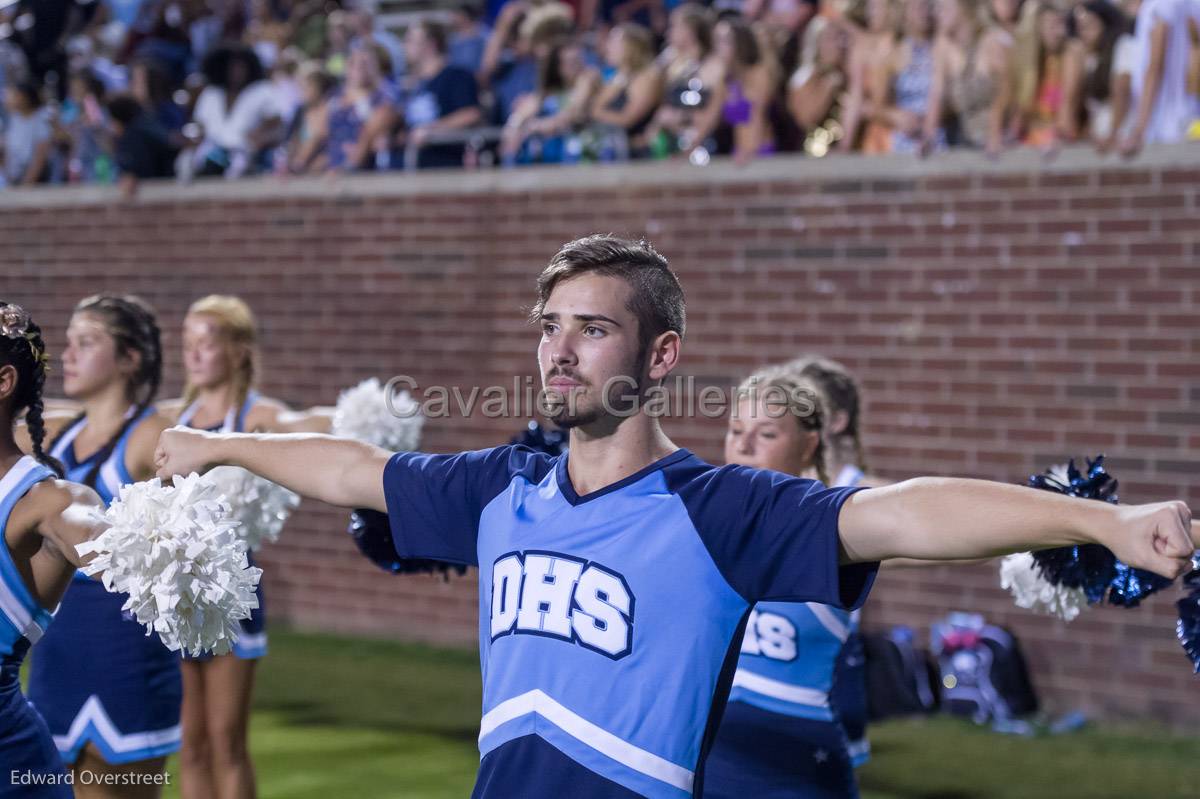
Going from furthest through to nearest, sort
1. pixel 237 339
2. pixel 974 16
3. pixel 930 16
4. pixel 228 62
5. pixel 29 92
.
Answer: pixel 29 92
pixel 228 62
pixel 930 16
pixel 974 16
pixel 237 339

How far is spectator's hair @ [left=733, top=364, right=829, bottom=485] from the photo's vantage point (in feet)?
13.2

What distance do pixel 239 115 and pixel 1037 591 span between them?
29.1 ft

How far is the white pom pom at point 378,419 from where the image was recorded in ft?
15.4

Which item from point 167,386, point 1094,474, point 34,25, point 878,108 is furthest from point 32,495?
point 34,25

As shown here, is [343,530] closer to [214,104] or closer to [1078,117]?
[214,104]

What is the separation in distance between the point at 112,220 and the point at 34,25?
292cm

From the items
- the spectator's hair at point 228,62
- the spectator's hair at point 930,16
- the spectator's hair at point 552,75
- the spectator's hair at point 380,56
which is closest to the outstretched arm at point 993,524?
the spectator's hair at point 930,16

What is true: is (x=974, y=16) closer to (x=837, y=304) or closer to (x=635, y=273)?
(x=837, y=304)

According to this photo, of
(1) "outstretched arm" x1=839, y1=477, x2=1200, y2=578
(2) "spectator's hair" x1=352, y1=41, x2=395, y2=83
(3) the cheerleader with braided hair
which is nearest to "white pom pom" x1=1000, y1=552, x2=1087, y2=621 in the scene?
(1) "outstretched arm" x1=839, y1=477, x2=1200, y2=578

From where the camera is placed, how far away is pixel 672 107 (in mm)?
8602

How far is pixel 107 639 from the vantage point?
175 inches

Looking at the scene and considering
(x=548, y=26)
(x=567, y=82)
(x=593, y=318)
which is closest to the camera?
(x=593, y=318)

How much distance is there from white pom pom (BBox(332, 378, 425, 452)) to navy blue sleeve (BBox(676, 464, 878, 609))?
7.55 feet

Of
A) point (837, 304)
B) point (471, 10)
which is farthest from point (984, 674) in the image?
point (471, 10)
